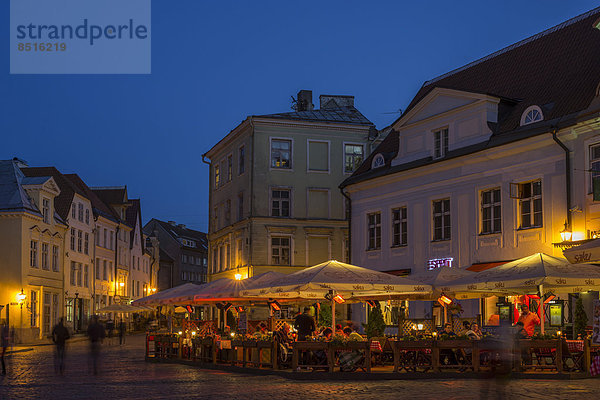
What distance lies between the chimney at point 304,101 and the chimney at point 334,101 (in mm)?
1459

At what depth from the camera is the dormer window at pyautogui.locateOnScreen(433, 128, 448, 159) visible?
31.2 meters

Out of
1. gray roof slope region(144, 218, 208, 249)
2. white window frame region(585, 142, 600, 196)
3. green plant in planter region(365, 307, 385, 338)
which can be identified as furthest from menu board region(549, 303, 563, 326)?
gray roof slope region(144, 218, 208, 249)

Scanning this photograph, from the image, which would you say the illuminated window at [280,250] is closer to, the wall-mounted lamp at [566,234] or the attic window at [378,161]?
the attic window at [378,161]

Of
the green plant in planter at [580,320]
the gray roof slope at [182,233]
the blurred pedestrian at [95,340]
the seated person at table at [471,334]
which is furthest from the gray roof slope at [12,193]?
the gray roof slope at [182,233]

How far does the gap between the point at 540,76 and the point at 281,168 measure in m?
23.1

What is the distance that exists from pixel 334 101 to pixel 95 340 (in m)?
36.4

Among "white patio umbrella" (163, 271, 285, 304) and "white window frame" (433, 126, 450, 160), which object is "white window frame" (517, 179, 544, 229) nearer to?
"white window frame" (433, 126, 450, 160)

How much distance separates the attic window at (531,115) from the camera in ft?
89.3

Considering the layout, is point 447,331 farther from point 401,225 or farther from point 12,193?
point 12,193

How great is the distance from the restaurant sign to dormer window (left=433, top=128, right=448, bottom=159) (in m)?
3.75

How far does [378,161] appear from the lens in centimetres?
3541

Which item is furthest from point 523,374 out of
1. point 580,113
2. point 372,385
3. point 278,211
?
point 278,211

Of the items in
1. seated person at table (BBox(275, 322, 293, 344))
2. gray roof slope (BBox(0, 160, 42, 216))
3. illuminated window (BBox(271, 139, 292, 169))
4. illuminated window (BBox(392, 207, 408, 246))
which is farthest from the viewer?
illuminated window (BBox(271, 139, 292, 169))

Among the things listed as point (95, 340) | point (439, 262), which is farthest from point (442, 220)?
point (95, 340)
